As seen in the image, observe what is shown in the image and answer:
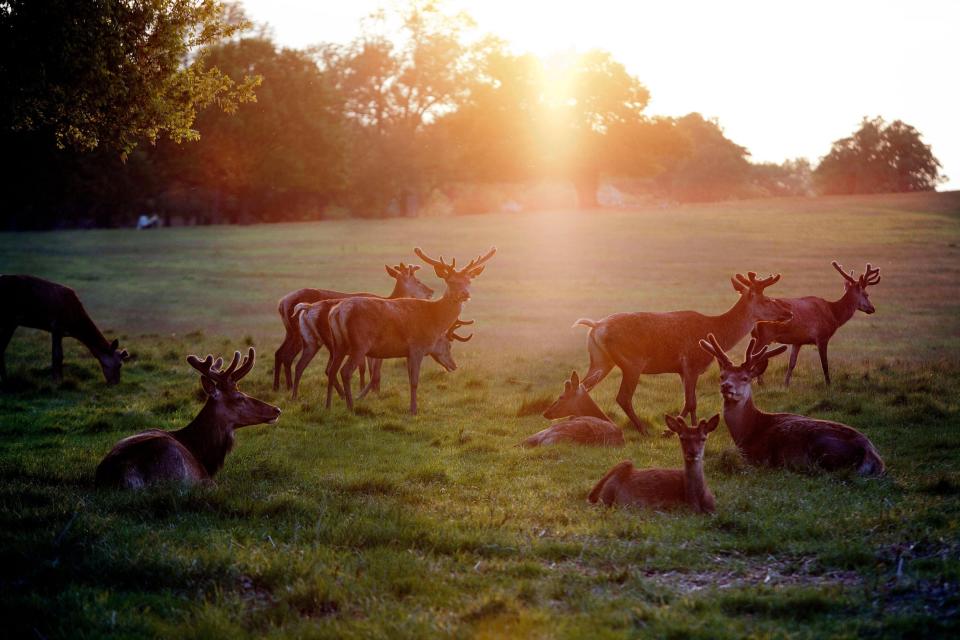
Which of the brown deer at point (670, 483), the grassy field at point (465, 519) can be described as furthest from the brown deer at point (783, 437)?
the brown deer at point (670, 483)

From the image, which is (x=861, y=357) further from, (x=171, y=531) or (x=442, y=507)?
(x=171, y=531)

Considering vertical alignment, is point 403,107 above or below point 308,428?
above

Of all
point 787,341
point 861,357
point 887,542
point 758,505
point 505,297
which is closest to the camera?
point 887,542

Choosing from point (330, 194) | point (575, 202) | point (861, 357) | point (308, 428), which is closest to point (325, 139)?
point (330, 194)

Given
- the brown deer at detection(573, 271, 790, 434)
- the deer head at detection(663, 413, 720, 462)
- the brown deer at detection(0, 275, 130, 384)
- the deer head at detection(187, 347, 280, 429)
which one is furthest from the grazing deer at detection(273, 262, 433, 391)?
the deer head at detection(663, 413, 720, 462)

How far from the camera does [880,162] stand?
67.8m

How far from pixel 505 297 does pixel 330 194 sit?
37889 mm

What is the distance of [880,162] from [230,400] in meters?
66.8

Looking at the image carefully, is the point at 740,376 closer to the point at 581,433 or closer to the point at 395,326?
the point at 581,433

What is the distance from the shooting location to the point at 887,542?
6836 millimetres

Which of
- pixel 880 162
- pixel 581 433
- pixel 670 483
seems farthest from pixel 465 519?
pixel 880 162

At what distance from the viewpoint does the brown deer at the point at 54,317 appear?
1561 cm

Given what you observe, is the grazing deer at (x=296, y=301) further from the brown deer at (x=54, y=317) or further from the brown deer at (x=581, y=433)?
the brown deer at (x=581, y=433)

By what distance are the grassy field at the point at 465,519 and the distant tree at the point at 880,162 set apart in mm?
50569
